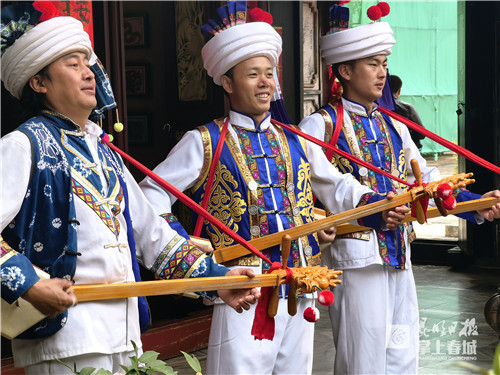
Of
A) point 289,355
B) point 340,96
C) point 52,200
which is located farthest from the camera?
point 340,96

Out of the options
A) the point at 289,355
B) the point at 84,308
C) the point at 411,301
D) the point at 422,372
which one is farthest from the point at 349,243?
the point at 84,308

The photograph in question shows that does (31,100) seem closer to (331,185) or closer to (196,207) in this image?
(196,207)

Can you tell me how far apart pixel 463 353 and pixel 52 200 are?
10.2ft

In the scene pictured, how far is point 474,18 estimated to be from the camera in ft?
22.9

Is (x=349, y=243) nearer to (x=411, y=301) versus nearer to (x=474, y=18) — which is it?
(x=411, y=301)

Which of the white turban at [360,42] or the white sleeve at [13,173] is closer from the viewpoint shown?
the white sleeve at [13,173]

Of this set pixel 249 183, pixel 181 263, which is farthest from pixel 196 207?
pixel 249 183

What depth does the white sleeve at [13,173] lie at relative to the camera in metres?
2.08

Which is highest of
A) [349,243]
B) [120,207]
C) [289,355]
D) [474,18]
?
[474,18]

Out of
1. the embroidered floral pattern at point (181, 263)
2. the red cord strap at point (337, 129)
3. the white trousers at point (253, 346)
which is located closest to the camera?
the embroidered floral pattern at point (181, 263)

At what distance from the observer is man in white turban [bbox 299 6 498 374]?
3.44 m

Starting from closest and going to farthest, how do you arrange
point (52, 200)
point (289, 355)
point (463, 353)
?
point (52, 200) → point (289, 355) → point (463, 353)

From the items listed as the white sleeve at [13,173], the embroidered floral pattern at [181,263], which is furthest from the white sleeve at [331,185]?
the white sleeve at [13,173]

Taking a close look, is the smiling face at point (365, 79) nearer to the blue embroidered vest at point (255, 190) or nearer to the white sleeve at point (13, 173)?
the blue embroidered vest at point (255, 190)
